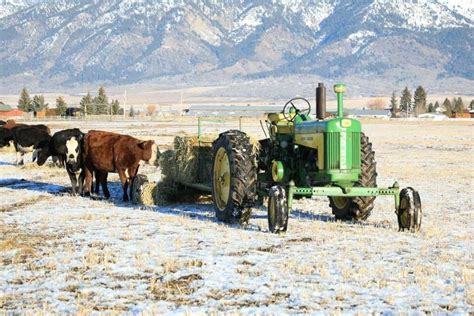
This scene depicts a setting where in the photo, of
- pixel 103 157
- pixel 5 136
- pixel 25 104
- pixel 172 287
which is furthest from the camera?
pixel 25 104

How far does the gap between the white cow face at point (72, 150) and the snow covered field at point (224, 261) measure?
2.19 metres

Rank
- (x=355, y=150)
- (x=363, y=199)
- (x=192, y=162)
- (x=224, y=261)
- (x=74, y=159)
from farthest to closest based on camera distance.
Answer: (x=74, y=159) < (x=192, y=162) < (x=363, y=199) < (x=355, y=150) < (x=224, y=261)

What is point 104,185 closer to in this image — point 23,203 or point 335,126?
point 23,203

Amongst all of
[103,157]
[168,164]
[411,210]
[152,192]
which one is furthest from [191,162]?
[411,210]

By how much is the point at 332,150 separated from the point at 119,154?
642cm

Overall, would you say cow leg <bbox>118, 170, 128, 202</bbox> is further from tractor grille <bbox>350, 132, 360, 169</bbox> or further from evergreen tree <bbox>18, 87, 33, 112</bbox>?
evergreen tree <bbox>18, 87, 33, 112</bbox>

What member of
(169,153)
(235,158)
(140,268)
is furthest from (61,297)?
(169,153)

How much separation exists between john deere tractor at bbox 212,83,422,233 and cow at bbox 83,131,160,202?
3.40 m

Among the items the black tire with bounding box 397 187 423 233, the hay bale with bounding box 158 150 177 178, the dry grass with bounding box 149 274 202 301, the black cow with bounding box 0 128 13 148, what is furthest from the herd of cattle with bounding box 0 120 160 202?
the black cow with bounding box 0 128 13 148

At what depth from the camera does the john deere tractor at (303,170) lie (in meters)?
12.2

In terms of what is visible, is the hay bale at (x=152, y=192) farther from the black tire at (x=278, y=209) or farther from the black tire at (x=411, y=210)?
the black tire at (x=411, y=210)

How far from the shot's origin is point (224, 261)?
10.1 m

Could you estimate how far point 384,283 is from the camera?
880 cm

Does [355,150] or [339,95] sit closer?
[355,150]
